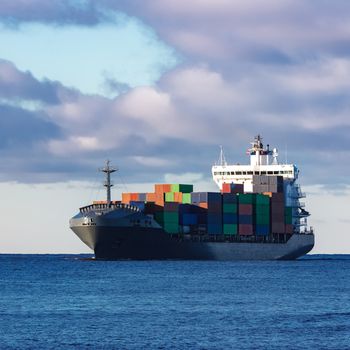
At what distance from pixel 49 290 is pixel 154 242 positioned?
49.7 metres

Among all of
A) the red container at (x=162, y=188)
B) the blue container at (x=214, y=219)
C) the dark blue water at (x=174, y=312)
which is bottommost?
the dark blue water at (x=174, y=312)

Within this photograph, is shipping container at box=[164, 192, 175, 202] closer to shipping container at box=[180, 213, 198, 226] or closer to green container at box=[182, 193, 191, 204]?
green container at box=[182, 193, 191, 204]

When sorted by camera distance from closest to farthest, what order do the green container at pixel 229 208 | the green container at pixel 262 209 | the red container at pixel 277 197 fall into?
the green container at pixel 229 208 → the green container at pixel 262 209 → the red container at pixel 277 197

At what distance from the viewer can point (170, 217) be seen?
482 ft

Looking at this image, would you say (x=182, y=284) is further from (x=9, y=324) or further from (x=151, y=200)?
(x=151, y=200)

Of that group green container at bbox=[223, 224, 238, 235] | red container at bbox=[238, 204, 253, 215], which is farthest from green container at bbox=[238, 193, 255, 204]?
green container at bbox=[223, 224, 238, 235]

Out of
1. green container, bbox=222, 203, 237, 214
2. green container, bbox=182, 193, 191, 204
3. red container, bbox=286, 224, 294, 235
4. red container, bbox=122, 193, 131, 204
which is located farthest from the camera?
red container, bbox=286, 224, 294, 235

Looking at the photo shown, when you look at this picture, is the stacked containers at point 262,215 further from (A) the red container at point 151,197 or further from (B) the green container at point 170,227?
(B) the green container at point 170,227

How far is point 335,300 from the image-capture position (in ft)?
284

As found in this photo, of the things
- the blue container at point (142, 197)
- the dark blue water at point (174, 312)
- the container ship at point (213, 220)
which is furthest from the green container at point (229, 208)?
the dark blue water at point (174, 312)

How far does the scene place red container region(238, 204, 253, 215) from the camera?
156 m

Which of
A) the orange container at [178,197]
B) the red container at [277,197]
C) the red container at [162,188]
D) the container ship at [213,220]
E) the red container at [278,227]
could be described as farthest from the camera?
the red container at [278,227]

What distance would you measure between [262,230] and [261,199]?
15.5 ft

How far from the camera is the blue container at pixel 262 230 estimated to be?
16025 centimetres
